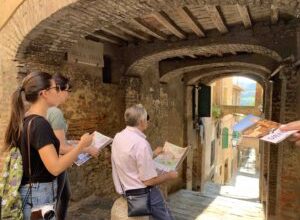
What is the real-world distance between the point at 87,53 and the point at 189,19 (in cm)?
206

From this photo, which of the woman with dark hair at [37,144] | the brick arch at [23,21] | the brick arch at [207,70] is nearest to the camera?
the woman with dark hair at [37,144]

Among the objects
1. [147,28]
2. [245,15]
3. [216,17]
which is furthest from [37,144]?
[245,15]

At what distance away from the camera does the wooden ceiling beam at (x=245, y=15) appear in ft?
13.5

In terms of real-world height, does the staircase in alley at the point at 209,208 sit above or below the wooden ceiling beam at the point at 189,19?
below

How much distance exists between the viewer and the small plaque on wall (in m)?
5.05

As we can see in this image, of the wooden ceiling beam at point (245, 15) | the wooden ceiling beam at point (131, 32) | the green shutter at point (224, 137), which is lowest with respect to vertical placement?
the green shutter at point (224, 137)

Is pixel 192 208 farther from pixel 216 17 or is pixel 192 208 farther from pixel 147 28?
pixel 216 17

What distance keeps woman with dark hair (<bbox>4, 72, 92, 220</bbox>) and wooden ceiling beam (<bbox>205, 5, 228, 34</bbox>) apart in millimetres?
2901

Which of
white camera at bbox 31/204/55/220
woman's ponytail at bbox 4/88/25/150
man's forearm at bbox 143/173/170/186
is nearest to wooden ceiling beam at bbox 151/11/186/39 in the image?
man's forearm at bbox 143/173/170/186

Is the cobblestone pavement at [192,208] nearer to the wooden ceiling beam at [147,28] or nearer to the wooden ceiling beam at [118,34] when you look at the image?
the wooden ceiling beam at [118,34]

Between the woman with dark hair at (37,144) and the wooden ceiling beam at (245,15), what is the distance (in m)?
3.16

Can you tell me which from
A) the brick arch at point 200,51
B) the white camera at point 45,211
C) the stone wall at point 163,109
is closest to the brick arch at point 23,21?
the white camera at point 45,211

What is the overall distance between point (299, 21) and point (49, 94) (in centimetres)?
448

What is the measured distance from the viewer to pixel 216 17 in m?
4.47
